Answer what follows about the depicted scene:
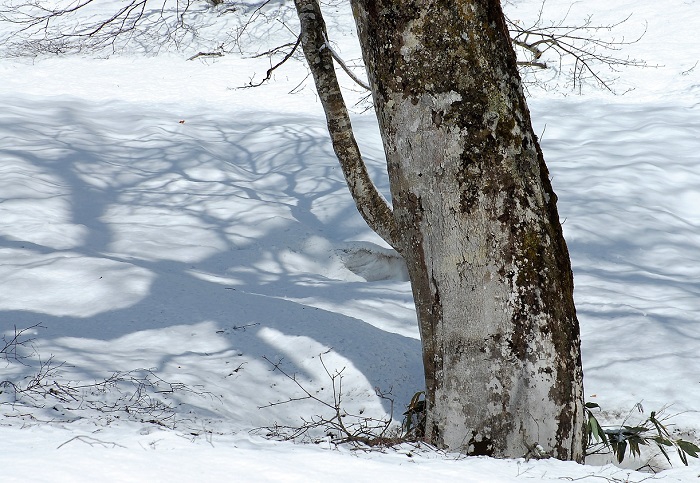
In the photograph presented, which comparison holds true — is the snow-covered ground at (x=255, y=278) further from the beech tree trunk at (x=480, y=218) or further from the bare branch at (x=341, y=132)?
the bare branch at (x=341, y=132)

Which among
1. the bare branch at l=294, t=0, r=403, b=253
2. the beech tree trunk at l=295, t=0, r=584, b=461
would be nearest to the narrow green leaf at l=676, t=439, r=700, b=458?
the beech tree trunk at l=295, t=0, r=584, b=461

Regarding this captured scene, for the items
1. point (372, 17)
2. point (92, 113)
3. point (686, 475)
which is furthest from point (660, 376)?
point (92, 113)

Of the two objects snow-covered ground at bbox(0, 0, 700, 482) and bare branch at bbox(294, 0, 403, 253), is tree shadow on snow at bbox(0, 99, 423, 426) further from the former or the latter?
bare branch at bbox(294, 0, 403, 253)

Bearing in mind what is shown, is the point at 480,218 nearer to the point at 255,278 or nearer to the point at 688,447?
the point at 688,447

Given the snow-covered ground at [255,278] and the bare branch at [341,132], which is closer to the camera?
the snow-covered ground at [255,278]

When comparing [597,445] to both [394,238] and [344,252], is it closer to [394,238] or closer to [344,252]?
[394,238]

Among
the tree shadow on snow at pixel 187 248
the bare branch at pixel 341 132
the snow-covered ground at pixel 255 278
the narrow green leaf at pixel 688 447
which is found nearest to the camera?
the snow-covered ground at pixel 255 278

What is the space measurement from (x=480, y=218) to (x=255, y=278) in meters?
3.07

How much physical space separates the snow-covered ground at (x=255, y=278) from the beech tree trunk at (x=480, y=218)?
22cm

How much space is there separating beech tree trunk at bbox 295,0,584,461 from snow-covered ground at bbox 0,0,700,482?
22cm

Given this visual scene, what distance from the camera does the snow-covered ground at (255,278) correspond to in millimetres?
1853

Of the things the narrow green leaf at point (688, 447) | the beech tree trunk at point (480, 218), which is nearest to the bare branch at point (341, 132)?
the beech tree trunk at point (480, 218)

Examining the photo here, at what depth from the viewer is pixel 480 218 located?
2.07 m

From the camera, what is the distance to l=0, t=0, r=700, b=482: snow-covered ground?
1853 mm
